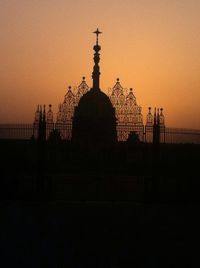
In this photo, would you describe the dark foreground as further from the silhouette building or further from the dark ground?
the silhouette building

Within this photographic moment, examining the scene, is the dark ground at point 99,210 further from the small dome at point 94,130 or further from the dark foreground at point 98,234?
the small dome at point 94,130

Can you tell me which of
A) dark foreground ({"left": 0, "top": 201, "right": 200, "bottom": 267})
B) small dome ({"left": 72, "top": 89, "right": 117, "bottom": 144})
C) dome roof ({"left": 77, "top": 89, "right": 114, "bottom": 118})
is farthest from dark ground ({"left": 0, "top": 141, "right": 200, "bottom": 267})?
dome roof ({"left": 77, "top": 89, "right": 114, "bottom": 118})

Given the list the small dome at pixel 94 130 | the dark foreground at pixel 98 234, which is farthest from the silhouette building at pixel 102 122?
the dark foreground at pixel 98 234

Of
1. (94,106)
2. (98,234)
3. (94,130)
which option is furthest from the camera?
(94,106)

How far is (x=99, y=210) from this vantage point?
50.0ft

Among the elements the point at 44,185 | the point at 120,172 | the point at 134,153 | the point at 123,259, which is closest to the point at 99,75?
the point at 134,153

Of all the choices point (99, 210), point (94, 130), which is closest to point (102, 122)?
point (94, 130)

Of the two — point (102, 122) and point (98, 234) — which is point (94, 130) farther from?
point (98, 234)

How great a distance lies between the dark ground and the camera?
930cm

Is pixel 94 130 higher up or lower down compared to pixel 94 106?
lower down

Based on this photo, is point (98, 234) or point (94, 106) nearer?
point (98, 234)

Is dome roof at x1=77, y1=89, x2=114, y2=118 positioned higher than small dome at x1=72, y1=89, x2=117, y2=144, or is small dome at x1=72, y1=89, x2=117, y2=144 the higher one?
dome roof at x1=77, y1=89, x2=114, y2=118

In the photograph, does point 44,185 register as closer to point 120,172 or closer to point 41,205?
point 41,205

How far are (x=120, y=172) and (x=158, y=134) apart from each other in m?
5.36
